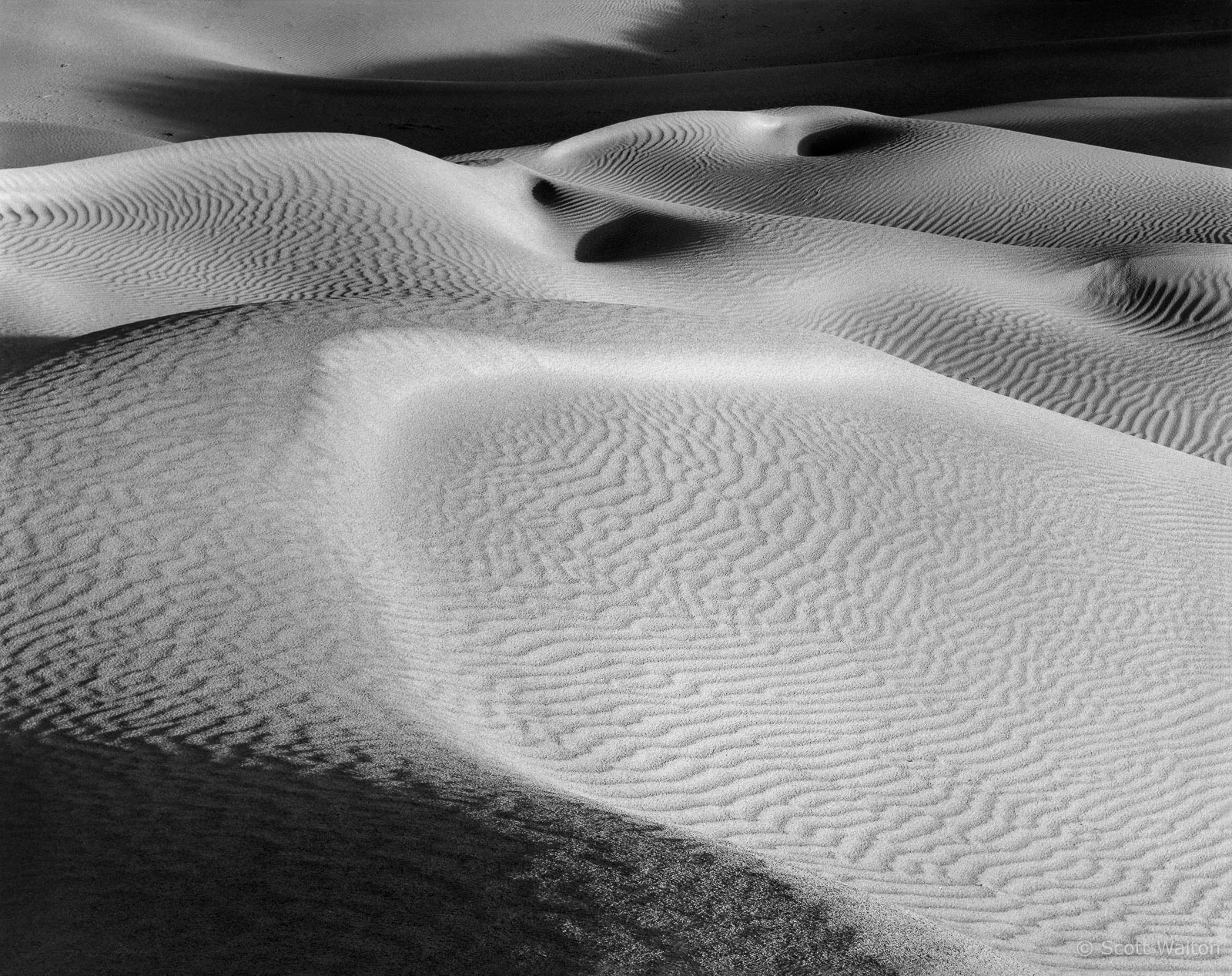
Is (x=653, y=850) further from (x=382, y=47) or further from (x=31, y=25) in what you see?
(x=382, y=47)

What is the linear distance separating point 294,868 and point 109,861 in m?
0.49

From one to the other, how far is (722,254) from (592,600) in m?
7.46

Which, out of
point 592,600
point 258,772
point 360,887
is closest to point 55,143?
point 592,600

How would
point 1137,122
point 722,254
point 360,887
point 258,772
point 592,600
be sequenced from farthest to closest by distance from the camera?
1. point 1137,122
2. point 722,254
3. point 592,600
4. point 258,772
5. point 360,887

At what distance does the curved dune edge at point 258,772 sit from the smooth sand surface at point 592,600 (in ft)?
0.05

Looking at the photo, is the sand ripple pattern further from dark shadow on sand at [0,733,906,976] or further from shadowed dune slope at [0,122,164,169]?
shadowed dune slope at [0,122,164,169]

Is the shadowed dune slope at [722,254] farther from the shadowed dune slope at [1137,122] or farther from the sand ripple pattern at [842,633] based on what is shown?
the shadowed dune slope at [1137,122]

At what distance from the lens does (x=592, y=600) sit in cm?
488

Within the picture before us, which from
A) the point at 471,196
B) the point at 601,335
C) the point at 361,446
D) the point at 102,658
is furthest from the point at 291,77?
the point at 102,658

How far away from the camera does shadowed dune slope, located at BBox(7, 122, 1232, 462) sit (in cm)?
968

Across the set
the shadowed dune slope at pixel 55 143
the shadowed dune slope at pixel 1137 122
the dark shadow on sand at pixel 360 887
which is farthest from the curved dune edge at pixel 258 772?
the shadowed dune slope at pixel 1137 122

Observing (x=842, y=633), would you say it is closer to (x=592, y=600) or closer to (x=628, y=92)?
(x=592, y=600)

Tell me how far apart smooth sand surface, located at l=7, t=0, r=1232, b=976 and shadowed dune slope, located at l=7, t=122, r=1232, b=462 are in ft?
0.23

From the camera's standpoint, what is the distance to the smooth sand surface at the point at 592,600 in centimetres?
293
